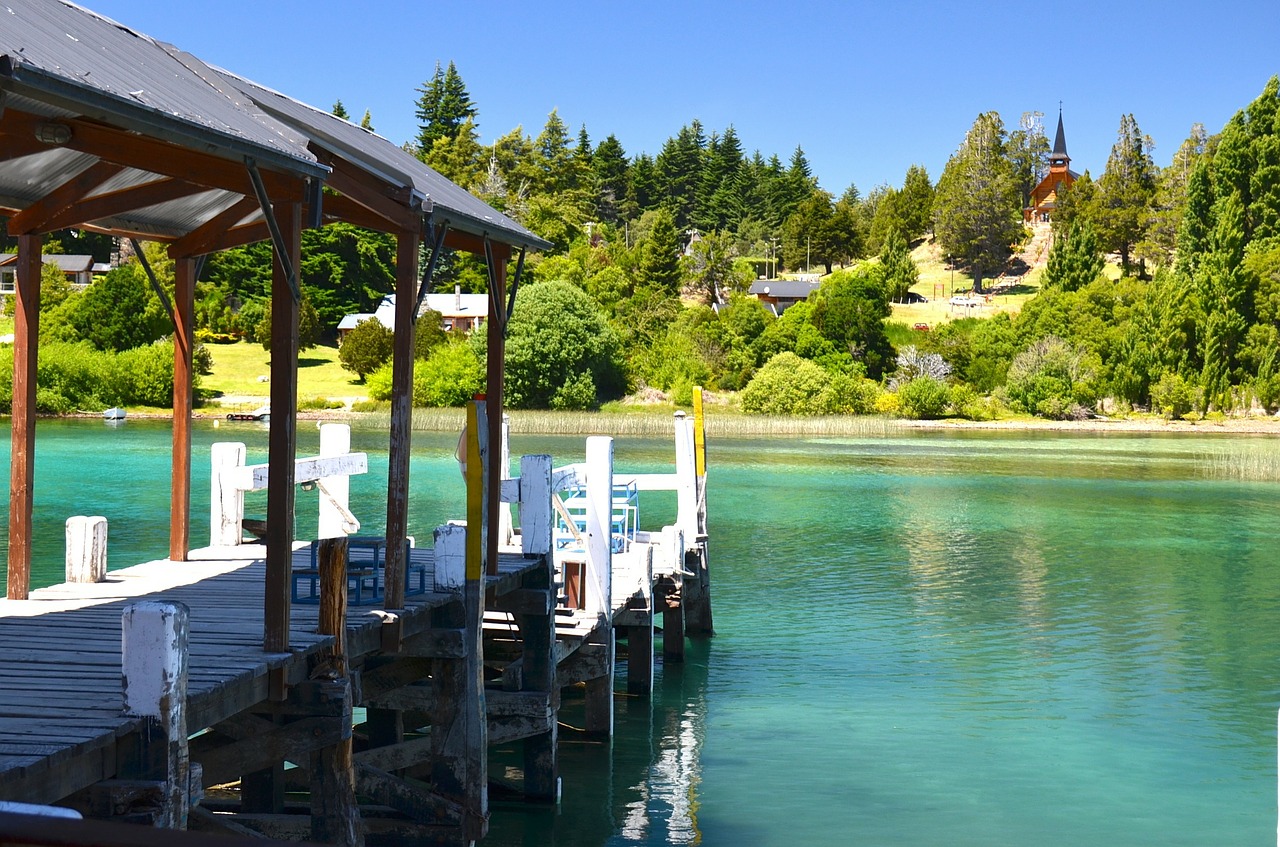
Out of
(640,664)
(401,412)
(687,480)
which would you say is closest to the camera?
(401,412)

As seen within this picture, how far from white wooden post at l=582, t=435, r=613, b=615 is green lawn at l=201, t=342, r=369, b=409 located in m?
54.2

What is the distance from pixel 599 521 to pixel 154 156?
18.5 ft

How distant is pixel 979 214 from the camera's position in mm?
110250

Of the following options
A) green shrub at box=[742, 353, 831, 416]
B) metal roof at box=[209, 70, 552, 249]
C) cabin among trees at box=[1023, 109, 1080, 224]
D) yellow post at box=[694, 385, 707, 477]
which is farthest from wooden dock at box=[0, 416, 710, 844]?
cabin among trees at box=[1023, 109, 1080, 224]

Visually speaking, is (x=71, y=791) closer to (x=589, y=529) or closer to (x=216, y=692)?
(x=216, y=692)

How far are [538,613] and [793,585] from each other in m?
12.7

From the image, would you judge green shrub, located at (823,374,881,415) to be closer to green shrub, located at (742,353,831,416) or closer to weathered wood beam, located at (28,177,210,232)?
green shrub, located at (742,353,831,416)

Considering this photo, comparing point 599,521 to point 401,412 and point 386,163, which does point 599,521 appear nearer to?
point 401,412

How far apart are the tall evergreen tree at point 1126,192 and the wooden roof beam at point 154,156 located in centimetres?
10053

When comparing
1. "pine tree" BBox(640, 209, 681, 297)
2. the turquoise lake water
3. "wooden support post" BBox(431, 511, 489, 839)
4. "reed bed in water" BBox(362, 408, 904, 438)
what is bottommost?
the turquoise lake water

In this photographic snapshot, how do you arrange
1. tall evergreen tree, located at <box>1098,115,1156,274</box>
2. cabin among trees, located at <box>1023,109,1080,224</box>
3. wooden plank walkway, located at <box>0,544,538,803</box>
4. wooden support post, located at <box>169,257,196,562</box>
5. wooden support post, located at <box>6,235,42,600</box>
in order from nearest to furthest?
wooden plank walkway, located at <box>0,544,538,803</box>, wooden support post, located at <box>6,235,42,600</box>, wooden support post, located at <box>169,257,196,562</box>, tall evergreen tree, located at <box>1098,115,1156,274</box>, cabin among trees, located at <box>1023,109,1080,224</box>

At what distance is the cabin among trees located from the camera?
12056cm

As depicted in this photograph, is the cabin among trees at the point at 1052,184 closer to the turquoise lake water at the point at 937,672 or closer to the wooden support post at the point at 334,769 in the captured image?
the turquoise lake water at the point at 937,672

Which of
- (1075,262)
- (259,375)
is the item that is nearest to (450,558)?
(259,375)
